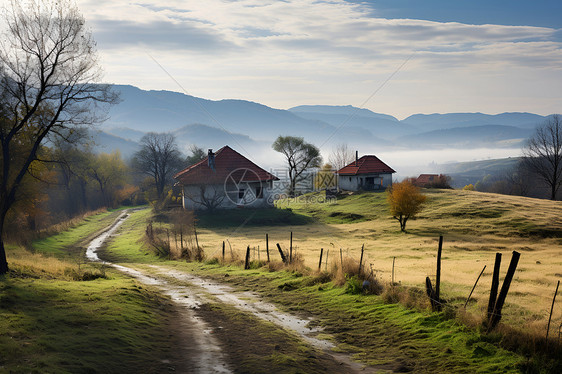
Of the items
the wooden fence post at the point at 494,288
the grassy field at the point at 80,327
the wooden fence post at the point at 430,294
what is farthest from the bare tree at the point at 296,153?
the wooden fence post at the point at 494,288

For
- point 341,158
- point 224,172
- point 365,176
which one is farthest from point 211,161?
point 341,158

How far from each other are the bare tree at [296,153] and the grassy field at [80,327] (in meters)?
84.9

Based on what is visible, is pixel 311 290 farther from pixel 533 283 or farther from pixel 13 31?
pixel 13 31

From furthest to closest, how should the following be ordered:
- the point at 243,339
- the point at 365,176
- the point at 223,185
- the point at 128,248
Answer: the point at 365,176 < the point at 223,185 < the point at 128,248 < the point at 243,339

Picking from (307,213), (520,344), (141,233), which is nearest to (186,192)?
(141,233)

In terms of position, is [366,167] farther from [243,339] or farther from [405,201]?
[243,339]

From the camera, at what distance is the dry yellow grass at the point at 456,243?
16000 mm

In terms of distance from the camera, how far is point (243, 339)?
37.2ft

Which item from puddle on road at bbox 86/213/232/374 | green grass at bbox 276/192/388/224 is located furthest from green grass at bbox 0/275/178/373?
green grass at bbox 276/192/388/224

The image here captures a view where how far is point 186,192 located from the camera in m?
57.2

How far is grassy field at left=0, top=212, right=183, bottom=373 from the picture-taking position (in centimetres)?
805

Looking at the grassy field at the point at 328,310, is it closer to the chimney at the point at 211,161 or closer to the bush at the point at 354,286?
the bush at the point at 354,286

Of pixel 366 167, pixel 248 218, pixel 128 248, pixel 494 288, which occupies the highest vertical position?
pixel 366 167

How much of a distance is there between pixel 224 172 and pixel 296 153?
44.5m
